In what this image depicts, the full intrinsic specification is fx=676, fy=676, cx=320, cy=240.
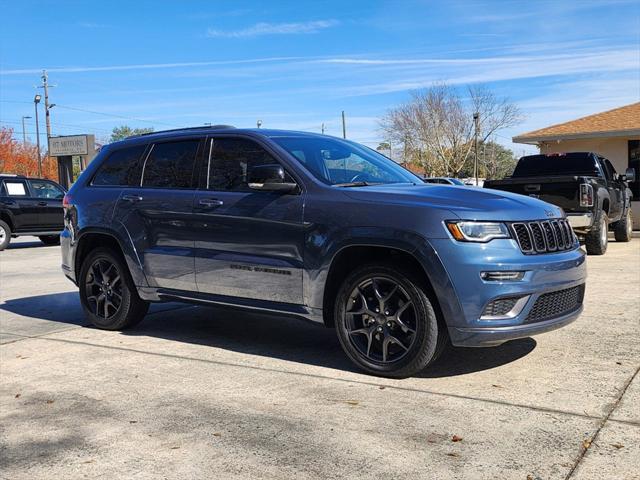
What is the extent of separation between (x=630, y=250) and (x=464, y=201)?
9854 mm

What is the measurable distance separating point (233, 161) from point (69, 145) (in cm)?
3667

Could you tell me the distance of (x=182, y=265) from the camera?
19.0 ft

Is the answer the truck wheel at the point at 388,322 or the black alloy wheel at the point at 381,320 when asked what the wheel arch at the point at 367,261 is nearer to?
the truck wheel at the point at 388,322

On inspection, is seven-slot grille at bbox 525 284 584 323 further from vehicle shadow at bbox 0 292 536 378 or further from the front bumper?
vehicle shadow at bbox 0 292 536 378

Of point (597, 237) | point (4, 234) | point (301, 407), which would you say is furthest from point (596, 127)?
point (301, 407)

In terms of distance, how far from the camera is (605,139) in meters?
19.5

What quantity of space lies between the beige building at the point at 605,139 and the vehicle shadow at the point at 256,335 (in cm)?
1475

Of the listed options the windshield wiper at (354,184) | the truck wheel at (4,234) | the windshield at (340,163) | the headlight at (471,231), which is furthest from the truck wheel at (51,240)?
the headlight at (471,231)

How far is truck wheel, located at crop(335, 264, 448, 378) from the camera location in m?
4.56

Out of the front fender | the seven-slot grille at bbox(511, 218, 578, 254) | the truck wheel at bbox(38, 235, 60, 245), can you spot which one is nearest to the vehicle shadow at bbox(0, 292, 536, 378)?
the front fender

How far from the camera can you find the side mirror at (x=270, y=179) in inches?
199

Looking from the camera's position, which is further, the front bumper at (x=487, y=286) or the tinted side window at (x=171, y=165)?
the tinted side window at (x=171, y=165)

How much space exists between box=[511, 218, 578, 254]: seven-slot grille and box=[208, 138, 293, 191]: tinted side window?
203cm

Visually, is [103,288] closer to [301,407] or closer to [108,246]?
[108,246]
